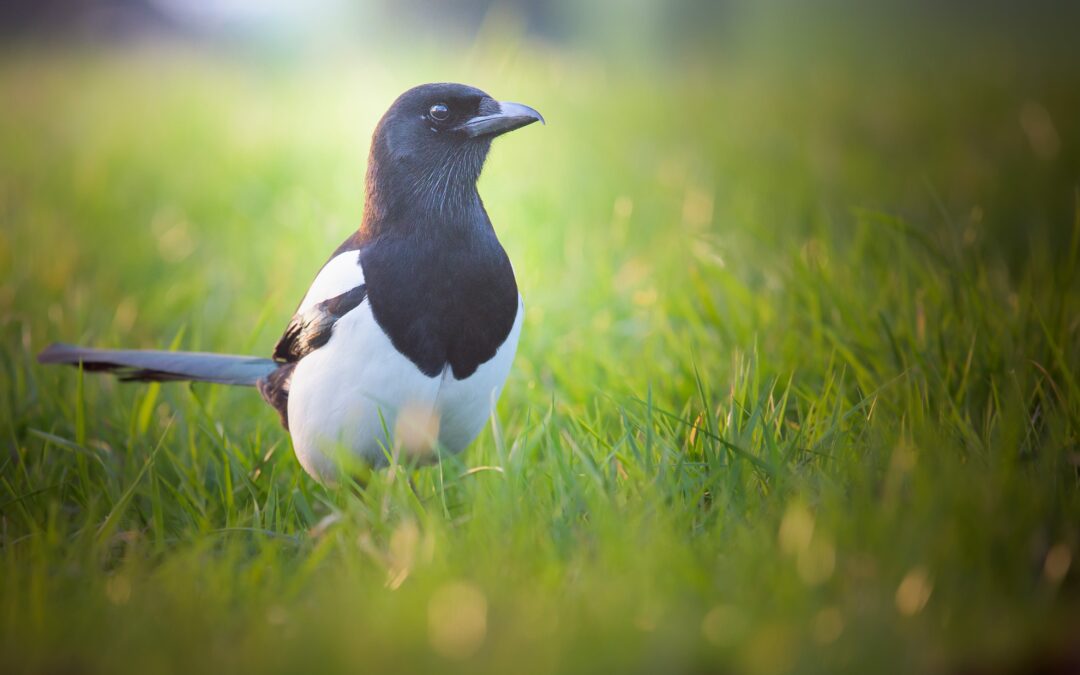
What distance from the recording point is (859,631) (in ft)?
4.73

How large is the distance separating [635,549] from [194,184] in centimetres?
478

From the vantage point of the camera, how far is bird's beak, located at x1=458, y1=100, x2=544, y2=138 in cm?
245

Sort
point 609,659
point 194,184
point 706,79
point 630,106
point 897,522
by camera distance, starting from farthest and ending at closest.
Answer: point 706,79 < point 630,106 < point 194,184 < point 897,522 < point 609,659

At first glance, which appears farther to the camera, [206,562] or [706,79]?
[706,79]

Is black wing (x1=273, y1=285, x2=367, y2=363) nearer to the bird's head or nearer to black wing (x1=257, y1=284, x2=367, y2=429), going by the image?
black wing (x1=257, y1=284, x2=367, y2=429)

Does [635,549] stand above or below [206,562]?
above

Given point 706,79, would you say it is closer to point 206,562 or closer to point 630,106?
point 630,106

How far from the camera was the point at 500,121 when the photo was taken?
247 cm

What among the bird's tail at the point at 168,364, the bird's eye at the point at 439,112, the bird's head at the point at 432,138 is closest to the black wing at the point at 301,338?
the bird's tail at the point at 168,364

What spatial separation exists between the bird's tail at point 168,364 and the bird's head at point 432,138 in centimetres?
78

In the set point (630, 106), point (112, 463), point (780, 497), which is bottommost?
point (112, 463)

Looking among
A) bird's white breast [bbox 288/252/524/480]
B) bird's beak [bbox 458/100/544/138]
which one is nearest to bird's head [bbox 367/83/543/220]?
bird's beak [bbox 458/100/544/138]

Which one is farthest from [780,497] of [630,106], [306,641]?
[630,106]

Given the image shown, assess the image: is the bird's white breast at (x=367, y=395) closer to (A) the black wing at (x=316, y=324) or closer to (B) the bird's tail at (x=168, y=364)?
(A) the black wing at (x=316, y=324)
